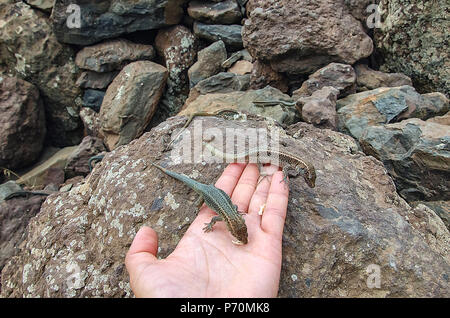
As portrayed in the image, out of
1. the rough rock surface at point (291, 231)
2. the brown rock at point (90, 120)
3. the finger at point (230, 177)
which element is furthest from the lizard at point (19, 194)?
the finger at point (230, 177)

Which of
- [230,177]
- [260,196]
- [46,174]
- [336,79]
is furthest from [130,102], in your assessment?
[260,196]

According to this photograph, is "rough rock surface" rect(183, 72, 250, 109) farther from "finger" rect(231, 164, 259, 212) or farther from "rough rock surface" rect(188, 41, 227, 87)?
"finger" rect(231, 164, 259, 212)

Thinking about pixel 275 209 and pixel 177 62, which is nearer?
pixel 275 209

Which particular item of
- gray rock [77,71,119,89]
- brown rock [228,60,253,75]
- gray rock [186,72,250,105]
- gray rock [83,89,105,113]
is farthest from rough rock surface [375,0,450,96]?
gray rock [83,89,105,113]

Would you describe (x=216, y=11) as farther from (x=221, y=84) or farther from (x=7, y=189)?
(x=7, y=189)

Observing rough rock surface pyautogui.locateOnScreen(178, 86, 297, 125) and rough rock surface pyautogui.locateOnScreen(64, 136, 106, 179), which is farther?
rough rock surface pyautogui.locateOnScreen(64, 136, 106, 179)

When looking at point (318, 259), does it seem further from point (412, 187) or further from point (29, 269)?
point (29, 269)
